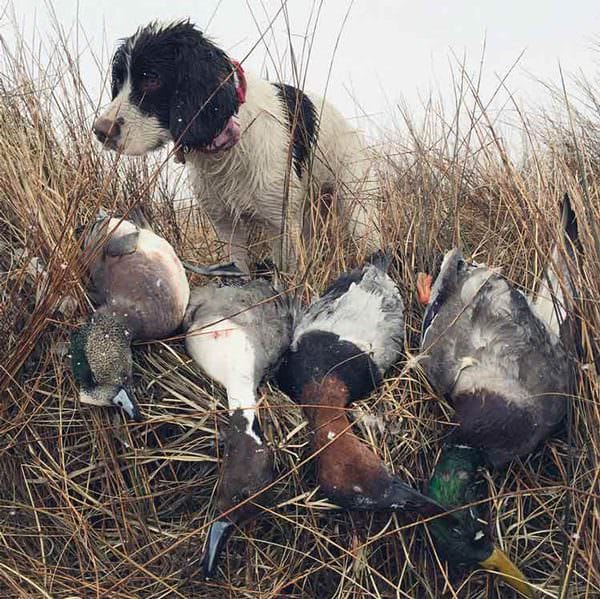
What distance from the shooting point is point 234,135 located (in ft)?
10.9

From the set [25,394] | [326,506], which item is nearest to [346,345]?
[326,506]

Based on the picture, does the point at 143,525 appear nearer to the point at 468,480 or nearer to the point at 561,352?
the point at 468,480

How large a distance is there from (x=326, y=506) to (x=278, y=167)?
1.54 m

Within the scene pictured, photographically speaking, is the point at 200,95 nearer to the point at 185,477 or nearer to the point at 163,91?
the point at 163,91

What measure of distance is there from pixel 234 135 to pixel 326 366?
107 cm

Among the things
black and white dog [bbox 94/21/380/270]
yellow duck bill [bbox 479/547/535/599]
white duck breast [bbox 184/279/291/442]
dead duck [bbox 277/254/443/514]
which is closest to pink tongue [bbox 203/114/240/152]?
black and white dog [bbox 94/21/380/270]

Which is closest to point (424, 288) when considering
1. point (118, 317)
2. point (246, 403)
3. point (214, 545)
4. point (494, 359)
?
point (494, 359)

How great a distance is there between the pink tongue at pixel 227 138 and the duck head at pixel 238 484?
49.8 inches

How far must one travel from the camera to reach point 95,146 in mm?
3492

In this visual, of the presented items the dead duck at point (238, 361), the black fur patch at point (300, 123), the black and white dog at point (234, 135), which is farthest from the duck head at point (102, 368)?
the black fur patch at point (300, 123)

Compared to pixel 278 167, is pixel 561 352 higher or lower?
lower

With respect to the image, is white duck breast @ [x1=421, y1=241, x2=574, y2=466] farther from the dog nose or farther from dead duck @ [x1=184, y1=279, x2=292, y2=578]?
the dog nose

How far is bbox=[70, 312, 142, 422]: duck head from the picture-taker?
8.53 feet

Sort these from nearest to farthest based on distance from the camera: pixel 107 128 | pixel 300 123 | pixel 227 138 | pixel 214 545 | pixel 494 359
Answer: pixel 214 545 < pixel 494 359 < pixel 107 128 < pixel 227 138 < pixel 300 123
